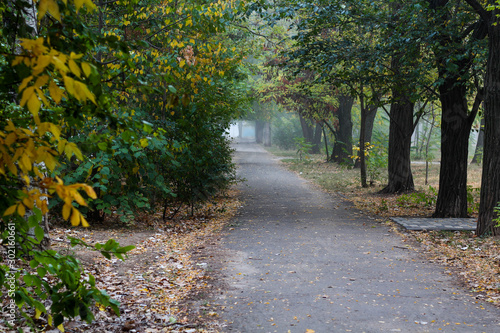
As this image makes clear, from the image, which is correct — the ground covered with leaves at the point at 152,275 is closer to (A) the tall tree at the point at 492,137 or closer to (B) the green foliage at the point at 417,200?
(A) the tall tree at the point at 492,137

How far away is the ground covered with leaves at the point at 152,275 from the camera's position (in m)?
4.53

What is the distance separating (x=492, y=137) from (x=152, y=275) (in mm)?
6439

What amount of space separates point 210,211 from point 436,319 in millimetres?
7792

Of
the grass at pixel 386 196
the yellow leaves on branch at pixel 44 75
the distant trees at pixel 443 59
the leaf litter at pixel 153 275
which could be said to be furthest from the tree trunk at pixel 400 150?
the yellow leaves on branch at pixel 44 75

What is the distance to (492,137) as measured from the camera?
838 centimetres

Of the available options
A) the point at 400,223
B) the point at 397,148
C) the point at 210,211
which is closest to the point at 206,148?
the point at 210,211

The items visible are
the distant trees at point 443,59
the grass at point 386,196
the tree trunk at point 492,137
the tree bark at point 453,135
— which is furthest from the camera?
the grass at point 386,196

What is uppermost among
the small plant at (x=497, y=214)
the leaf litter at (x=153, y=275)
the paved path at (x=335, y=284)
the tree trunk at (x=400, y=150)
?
the tree trunk at (x=400, y=150)

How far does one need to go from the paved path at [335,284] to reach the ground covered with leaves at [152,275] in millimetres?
380

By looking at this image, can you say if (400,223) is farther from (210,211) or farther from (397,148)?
(397,148)

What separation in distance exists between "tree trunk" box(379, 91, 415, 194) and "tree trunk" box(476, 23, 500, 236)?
21.5 feet

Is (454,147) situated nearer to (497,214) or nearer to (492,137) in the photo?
(492,137)

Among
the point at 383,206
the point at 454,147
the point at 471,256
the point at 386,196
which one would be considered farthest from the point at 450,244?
the point at 386,196

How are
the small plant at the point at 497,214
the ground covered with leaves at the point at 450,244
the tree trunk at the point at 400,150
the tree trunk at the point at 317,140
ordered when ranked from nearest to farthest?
1. the ground covered with leaves at the point at 450,244
2. the small plant at the point at 497,214
3. the tree trunk at the point at 400,150
4. the tree trunk at the point at 317,140
